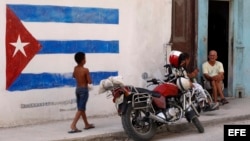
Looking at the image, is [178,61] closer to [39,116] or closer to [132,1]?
[132,1]

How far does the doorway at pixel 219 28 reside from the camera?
13.5 metres

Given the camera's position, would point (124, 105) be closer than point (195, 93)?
Yes

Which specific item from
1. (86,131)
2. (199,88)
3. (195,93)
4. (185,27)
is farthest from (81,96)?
(185,27)

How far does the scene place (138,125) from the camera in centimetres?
870

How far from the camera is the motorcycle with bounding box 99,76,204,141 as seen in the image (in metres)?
8.51

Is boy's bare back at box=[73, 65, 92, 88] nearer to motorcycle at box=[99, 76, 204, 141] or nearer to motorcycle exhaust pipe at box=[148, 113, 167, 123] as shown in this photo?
motorcycle at box=[99, 76, 204, 141]

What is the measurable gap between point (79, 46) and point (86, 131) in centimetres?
179

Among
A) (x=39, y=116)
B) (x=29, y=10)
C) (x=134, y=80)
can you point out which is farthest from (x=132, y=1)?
(x=39, y=116)

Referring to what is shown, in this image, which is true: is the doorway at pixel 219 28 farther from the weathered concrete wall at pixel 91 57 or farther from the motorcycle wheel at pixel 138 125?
the motorcycle wheel at pixel 138 125

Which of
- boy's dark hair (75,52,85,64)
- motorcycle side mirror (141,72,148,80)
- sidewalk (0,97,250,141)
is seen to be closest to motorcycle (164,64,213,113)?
sidewalk (0,97,250,141)

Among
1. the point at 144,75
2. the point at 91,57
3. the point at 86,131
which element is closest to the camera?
the point at 86,131

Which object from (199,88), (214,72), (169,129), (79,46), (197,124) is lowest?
(169,129)

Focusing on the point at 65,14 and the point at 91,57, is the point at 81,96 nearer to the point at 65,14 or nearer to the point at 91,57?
the point at 91,57

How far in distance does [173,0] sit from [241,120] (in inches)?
112
